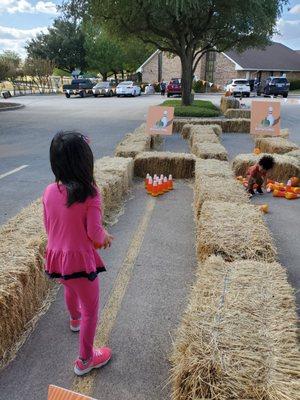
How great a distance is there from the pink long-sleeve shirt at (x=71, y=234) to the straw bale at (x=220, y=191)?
3527 mm

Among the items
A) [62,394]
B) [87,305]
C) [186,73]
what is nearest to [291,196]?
[87,305]

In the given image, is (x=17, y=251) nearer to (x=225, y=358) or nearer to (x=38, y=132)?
(x=225, y=358)

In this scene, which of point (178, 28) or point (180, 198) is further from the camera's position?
point (178, 28)

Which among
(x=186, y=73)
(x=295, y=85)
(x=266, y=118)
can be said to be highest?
(x=186, y=73)

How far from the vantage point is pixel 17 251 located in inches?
156

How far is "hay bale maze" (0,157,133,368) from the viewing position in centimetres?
339

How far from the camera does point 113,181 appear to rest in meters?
7.36

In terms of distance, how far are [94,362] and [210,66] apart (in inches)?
2409

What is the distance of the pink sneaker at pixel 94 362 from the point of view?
10.6 feet

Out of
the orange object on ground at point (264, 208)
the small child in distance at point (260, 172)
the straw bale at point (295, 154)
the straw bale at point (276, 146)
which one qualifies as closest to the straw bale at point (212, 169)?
the small child in distance at point (260, 172)

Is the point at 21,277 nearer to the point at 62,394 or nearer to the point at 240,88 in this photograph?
the point at 62,394

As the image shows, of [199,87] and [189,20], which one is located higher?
[189,20]

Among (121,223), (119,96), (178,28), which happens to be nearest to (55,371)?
(121,223)

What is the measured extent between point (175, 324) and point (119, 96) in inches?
1656
